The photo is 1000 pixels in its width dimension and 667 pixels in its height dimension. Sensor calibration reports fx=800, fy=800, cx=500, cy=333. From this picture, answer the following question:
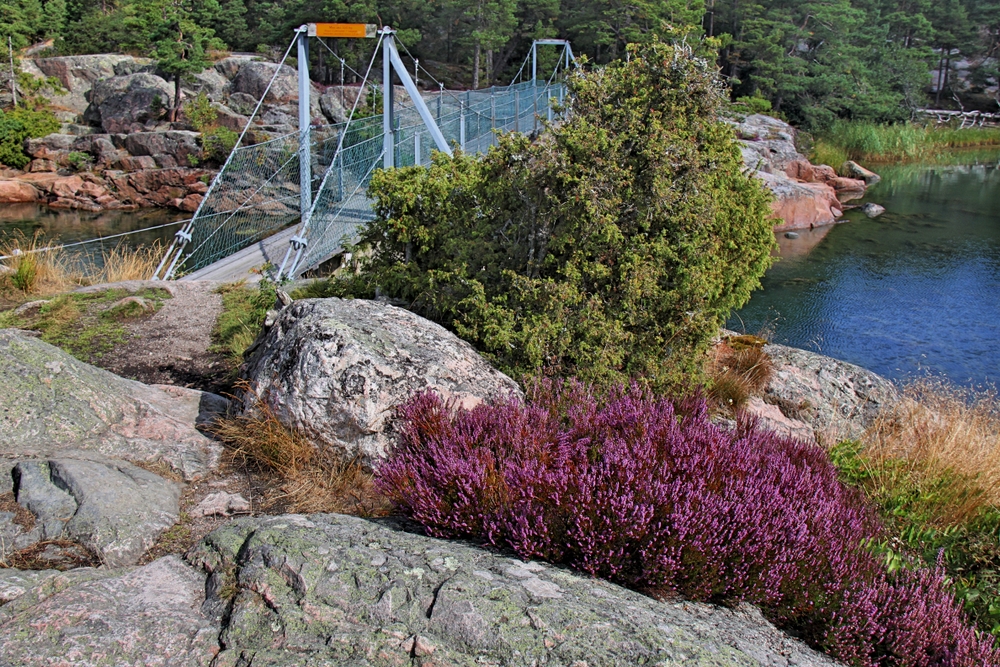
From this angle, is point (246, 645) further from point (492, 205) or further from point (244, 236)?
point (244, 236)

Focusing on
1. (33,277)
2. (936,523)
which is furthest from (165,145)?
(936,523)

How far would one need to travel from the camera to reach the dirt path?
5.82 m

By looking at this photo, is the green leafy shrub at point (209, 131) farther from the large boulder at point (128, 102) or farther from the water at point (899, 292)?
the water at point (899, 292)

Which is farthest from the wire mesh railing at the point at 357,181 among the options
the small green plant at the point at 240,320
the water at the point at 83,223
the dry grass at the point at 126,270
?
the water at the point at 83,223

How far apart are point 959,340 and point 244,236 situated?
10.8m

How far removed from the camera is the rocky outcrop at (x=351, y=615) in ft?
7.63

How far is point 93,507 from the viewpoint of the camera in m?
3.21

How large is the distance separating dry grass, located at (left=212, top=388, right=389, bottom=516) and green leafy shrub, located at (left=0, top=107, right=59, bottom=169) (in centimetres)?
2713

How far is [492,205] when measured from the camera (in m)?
5.21

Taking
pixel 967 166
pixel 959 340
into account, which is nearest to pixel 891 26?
pixel 967 166

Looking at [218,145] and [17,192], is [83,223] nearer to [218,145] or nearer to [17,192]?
[17,192]

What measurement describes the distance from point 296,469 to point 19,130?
93.9 feet

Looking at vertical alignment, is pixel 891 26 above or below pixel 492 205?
above

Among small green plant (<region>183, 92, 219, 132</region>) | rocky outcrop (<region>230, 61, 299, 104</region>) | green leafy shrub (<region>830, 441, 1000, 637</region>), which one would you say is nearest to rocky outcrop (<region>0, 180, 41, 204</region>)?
small green plant (<region>183, 92, 219, 132</region>)
